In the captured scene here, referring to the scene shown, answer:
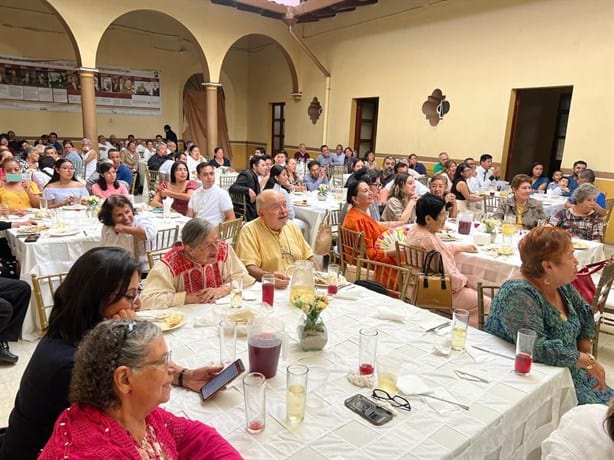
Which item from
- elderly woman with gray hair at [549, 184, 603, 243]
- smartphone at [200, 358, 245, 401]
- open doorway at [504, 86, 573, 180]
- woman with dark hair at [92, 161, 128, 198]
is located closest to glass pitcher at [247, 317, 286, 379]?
smartphone at [200, 358, 245, 401]

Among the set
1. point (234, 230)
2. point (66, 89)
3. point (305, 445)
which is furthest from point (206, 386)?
point (66, 89)

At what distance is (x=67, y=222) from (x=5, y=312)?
1239 mm

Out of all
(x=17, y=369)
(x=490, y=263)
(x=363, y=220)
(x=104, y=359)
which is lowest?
(x=17, y=369)

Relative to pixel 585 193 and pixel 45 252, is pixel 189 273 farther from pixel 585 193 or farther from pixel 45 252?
pixel 585 193

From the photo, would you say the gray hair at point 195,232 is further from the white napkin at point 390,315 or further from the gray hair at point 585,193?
the gray hair at point 585,193

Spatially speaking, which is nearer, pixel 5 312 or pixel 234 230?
pixel 5 312

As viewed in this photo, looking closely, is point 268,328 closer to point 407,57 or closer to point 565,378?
point 565,378

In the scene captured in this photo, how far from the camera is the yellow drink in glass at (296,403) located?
128 centimetres

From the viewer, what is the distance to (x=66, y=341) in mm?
1260

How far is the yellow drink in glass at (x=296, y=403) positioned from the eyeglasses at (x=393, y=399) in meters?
0.27

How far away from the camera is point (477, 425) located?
1312mm

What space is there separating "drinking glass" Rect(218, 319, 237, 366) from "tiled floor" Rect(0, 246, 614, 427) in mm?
1694

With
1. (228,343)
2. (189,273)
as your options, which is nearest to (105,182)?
(189,273)

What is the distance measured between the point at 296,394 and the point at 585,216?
4041 mm
